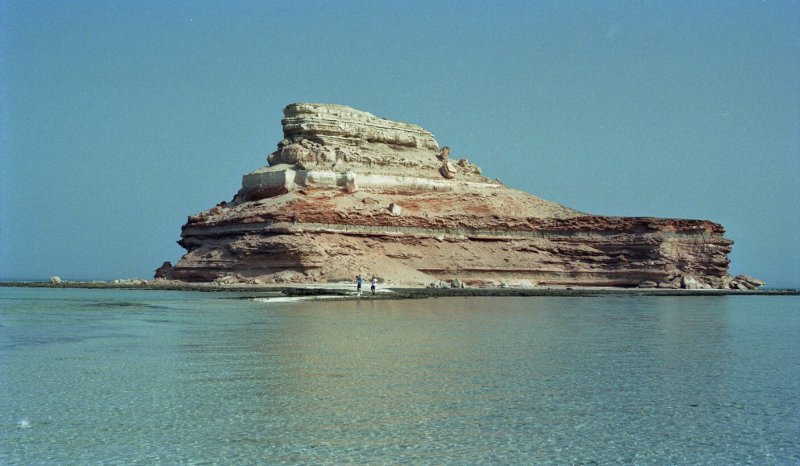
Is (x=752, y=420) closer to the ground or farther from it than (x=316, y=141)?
closer to the ground

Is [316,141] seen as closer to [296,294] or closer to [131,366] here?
[296,294]

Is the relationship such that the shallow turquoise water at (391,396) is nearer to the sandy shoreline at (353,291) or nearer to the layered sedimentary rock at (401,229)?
the sandy shoreline at (353,291)

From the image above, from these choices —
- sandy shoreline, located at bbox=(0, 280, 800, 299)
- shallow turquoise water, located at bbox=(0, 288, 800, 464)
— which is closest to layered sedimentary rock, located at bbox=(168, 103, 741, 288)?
sandy shoreline, located at bbox=(0, 280, 800, 299)

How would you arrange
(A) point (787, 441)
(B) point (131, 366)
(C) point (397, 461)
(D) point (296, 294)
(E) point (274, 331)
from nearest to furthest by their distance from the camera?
1. (C) point (397, 461)
2. (A) point (787, 441)
3. (B) point (131, 366)
4. (E) point (274, 331)
5. (D) point (296, 294)

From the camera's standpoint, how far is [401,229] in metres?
59.4

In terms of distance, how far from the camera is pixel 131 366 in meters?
14.2

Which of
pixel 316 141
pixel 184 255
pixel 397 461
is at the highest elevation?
pixel 316 141

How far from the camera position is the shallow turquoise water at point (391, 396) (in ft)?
29.1

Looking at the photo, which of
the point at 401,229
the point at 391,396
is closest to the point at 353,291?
the point at 401,229

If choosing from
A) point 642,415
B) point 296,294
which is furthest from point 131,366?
point 296,294

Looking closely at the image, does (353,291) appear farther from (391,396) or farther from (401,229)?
(391,396)

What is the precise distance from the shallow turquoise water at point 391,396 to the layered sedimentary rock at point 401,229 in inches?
1313

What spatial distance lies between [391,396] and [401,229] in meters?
48.0

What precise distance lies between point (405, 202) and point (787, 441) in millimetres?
53125
